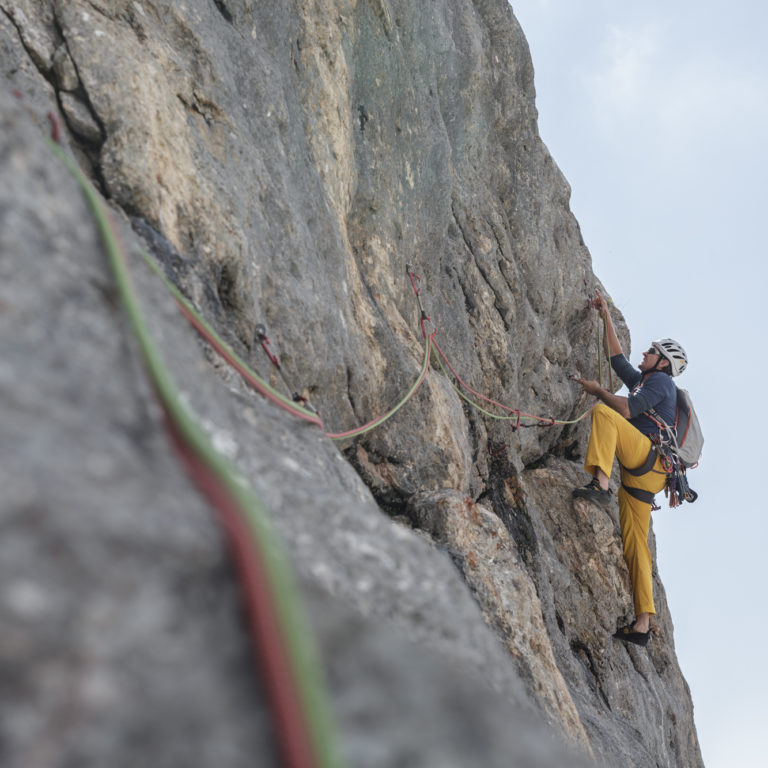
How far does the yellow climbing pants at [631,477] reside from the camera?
893cm

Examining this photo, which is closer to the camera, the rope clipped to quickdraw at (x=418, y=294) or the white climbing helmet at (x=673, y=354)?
the rope clipped to quickdraw at (x=418, y=294)

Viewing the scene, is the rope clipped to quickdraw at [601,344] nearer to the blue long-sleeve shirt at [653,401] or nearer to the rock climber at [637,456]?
the rock climber at [637,456]

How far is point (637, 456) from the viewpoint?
9.16 m

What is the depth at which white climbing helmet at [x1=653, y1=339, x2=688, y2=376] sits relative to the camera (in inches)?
376

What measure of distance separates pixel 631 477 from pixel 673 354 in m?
1.75

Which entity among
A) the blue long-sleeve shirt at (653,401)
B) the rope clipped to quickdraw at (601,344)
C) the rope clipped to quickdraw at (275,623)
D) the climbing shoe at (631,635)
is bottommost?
the rope clipped to quickdraw at (275,623)

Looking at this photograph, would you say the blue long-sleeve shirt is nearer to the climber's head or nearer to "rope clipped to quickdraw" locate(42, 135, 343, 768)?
the climber's head

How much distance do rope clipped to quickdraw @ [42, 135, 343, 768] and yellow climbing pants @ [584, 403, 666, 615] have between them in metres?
8.08

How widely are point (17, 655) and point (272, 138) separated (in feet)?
15.4

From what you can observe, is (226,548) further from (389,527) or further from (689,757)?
(689,757)

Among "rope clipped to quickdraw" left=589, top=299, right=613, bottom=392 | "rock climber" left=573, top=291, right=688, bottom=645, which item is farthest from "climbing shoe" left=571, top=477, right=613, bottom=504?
"rope clipped to quickdraw" left=589, top=299, right=613, bottom=392

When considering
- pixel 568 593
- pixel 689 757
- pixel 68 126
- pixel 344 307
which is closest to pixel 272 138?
pixel 344 307

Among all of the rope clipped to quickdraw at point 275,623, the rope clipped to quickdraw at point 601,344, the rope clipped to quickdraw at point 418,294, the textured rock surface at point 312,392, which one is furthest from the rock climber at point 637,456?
the rope clipped to quickdraw at point 275,623

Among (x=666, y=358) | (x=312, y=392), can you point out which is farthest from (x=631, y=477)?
(x=312, y=392)
